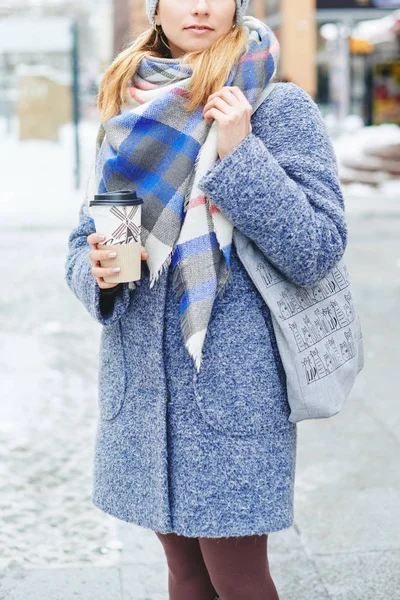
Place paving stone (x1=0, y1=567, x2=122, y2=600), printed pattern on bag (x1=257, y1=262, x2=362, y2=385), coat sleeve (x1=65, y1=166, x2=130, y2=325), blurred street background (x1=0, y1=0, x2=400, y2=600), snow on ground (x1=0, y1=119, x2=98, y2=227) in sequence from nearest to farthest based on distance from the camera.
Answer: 1. printed pattern on bag (x1=257, y1=262, x2=362, y2=385)
2. coat sleeve (x1=65, y1=166, x2=130, y2=325)
3. paving stone (x1=0, y1=567, x2=122, y2=600)
4. blurred street background (x1=0, y1=0, x2=400, y2=600)
5. snow on ground (x1=0, y1=119, x2=98, y2=227)

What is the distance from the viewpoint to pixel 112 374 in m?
2.06

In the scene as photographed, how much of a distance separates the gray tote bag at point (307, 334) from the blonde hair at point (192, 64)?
29cm

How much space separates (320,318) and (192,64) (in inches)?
22.7

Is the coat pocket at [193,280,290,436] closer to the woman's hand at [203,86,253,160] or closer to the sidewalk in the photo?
the woman's hand at [203,86,253,160]

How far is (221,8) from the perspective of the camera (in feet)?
6.31

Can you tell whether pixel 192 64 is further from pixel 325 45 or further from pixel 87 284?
pixel 325 45

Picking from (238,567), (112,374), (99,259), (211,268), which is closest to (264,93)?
(211,268)

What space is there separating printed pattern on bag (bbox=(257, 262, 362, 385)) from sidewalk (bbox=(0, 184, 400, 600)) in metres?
1.25

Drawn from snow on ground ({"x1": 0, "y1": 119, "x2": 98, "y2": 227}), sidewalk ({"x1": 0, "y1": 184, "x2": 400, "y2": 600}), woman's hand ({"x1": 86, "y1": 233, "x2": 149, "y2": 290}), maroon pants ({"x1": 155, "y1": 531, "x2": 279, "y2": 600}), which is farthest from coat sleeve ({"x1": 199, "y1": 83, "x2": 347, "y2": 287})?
snow on ground ({"x1": 0, "y1": 119, "x2": 98, "y2": 227})

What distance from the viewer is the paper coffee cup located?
179cm

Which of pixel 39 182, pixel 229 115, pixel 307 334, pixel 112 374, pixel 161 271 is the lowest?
pixel 39 182

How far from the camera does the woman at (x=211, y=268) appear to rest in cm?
180

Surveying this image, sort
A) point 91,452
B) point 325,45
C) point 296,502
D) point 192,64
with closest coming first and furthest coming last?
point 192,64
point 296,502
point 91,452
point 325,45

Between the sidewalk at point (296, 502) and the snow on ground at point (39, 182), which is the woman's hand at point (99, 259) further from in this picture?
the snow on ground at point (39, 182)
